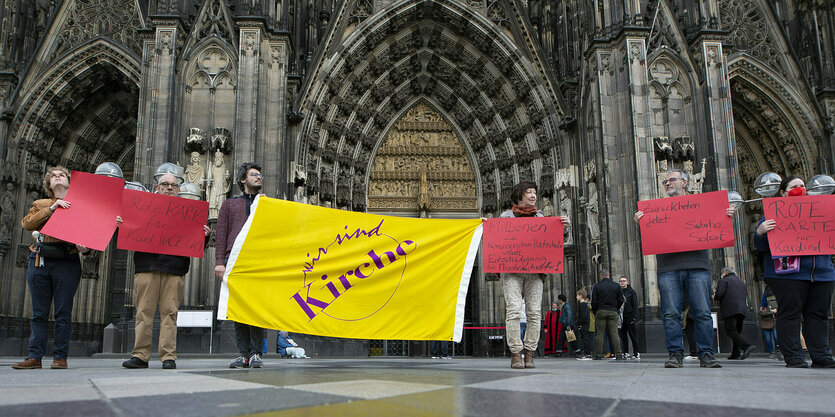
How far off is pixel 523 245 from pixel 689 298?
1598 mm

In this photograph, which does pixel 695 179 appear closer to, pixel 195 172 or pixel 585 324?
pixel 585 324

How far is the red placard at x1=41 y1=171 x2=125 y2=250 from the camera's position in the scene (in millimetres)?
5547

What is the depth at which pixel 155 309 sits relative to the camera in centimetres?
579

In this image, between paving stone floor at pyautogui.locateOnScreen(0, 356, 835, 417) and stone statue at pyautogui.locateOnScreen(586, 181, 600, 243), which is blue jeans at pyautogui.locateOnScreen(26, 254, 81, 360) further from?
stone statue at pyautogui.locateOnScreen(586, 181, 600, 243)

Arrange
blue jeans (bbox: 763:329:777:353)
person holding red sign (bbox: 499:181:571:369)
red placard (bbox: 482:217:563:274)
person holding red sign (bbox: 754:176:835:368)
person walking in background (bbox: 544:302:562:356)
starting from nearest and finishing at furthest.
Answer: person holding red sign (bbox: 754:176:835:368), person holding red sign (bbox: 499:181:571:369), red placard (bbox: 482:217:563:274), blue jeans (bbox: 763:329:777:353), person walking in background (bbox: 544:302:562:356)

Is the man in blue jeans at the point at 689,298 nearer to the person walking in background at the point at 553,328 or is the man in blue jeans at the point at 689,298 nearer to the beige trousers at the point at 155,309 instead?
the beige trousers at the point at 155,309

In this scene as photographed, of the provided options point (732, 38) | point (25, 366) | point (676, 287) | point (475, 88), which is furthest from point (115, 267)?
point (732, 38)

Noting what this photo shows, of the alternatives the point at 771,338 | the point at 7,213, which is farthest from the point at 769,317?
the point at 7,213

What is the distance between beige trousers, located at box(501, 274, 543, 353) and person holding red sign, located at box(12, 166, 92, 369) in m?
3.93

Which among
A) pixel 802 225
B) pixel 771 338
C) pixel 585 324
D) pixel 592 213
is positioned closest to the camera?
pixel 802 225

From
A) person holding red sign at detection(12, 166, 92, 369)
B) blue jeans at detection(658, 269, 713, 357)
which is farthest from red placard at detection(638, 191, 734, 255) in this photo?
person holding red sign at detection(12, 166, 92, 369)

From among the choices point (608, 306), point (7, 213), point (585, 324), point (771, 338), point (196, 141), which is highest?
point (196, 141)

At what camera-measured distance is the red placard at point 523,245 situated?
6191 mm

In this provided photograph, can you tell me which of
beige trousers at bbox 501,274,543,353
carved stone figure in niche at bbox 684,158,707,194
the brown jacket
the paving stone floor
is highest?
carved stone figure in niche at bbox 684,158,707,194
